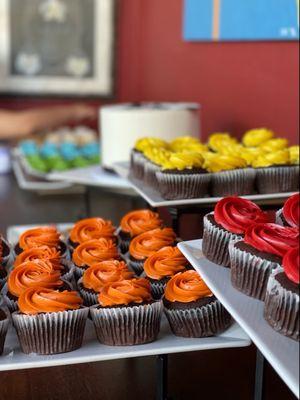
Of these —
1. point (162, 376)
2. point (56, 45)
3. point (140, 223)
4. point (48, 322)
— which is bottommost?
point (162, 376)

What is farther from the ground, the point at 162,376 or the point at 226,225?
the point at 226,225

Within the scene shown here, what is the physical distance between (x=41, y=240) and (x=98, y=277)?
30 centimetres

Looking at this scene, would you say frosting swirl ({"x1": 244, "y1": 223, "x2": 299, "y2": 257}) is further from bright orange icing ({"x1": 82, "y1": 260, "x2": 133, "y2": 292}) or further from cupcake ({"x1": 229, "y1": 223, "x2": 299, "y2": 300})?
bright orange icing ({"x1": 82, "y1": 260, "x2": 133, "y2": 292})

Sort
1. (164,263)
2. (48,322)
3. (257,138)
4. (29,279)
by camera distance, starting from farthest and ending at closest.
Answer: (257,138) < (164,263) < (29,279) < (48,322)

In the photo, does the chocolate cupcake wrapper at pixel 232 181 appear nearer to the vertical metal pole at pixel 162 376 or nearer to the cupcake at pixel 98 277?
the cupcake at pixel 98 277

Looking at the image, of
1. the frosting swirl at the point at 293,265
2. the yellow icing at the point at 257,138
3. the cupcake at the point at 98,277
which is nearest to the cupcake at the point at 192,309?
the cupcake at the point at 98,277

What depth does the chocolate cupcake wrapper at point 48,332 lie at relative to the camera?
48.8 inches

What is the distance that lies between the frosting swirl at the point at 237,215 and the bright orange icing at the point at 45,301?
0.31 meters

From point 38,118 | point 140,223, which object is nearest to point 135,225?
point 140,223

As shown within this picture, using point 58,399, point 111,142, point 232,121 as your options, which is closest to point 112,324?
point 58,399

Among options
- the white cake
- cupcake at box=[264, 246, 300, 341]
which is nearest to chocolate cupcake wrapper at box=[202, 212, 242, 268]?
cupcake at box=[264, 246, 300, 341]

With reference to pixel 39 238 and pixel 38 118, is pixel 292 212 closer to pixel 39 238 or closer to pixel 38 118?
pixel 39 238

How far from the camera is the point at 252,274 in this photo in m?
1.16

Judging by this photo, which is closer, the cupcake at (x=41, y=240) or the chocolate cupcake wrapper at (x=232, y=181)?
the cupcake at (x=41, y=240)
